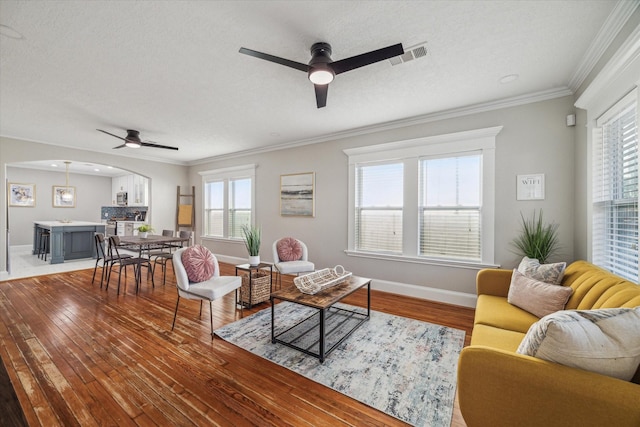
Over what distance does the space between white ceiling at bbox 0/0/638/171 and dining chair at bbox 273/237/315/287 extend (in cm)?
194

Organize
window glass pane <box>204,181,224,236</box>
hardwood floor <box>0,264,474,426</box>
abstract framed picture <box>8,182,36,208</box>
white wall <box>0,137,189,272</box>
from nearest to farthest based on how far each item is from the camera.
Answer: hardwood floor <box>0,264,474,426</box> < white wall <box>0,137,189,272</box> < window glass pane <box>204,181,224,236</box> < abstract framed picture <box>8,182,36,208</box>

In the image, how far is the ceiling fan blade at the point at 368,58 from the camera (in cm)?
182

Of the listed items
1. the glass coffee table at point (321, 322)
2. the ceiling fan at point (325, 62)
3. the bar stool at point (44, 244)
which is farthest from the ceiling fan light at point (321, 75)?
the bar stool at point (44, 244)

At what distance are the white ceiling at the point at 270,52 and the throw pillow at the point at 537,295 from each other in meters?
1.96

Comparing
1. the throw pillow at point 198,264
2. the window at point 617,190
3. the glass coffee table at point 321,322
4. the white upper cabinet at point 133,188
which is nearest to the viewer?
the window at point 617,190

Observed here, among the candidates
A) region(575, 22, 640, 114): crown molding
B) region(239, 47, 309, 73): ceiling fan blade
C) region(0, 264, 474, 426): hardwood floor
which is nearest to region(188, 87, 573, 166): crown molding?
region(575, 22, 640, 114): crown molding

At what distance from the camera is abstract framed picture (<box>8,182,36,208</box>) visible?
777cm

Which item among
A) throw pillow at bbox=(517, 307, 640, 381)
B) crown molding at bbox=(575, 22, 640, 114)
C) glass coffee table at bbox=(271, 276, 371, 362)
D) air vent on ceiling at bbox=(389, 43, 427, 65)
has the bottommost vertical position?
glass coffee table at bbox=(271, 276, 371, 362)

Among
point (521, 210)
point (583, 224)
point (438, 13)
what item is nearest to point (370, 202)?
point (521, 210)

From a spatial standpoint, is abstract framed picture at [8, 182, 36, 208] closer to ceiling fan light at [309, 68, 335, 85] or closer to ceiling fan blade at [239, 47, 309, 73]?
ceiling fan blade at [239, 47, 309, 73]

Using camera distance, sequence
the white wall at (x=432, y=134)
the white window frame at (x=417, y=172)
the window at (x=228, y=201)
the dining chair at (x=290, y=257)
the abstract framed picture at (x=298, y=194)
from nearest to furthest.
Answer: the white wall at (x=432, y=134), the white window frame at (x=417, y=172), the dining chair at (x=290, y=257), the abstract framed picture at (x=298, y=194), the window at (x=228, y=201)

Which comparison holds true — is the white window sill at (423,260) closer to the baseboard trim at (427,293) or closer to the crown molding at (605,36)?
the baseboard trim at (427,293)

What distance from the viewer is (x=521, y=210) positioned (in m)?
3.22

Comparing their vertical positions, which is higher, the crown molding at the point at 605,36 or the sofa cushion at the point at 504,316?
the crown molding at the point at 605,36
